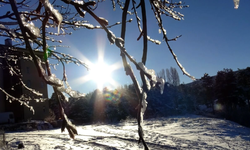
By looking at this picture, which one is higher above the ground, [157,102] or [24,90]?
[24,90]

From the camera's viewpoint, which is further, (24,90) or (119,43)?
(24,90)

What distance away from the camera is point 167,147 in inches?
316

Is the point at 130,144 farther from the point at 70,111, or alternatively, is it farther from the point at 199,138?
the point at 70,111

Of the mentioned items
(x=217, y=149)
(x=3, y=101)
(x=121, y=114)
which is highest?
(x=3, y=101)

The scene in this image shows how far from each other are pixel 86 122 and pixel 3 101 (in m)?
8.28

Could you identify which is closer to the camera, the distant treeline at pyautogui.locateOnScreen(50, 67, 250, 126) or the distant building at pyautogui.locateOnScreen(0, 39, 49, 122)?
the distant treeline at pyautogui.locateOnScreen(50, 67, 250, 126)

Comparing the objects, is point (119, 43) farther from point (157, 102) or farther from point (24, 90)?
point (24, 90)

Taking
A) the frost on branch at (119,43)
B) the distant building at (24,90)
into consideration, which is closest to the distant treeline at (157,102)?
the distant building at (24,90)

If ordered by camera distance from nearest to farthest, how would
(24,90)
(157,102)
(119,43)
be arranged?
1. (119,43)
2. (24,90)
3. (157,102)

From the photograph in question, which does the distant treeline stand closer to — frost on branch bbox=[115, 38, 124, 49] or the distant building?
the distant building

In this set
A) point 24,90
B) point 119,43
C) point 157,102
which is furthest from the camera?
point 157,102

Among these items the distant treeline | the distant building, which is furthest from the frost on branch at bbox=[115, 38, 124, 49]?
the distant building

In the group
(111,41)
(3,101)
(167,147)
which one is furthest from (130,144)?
(3,101)

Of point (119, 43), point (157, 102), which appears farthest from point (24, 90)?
point (119, 43)
